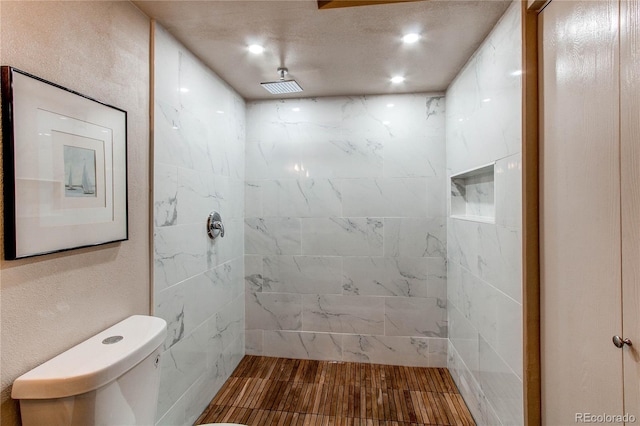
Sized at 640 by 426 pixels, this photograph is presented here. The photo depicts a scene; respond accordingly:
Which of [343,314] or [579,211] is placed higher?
[579,211]

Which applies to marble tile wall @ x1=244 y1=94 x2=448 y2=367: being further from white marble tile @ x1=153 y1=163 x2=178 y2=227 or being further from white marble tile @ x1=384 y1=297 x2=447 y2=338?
white marble tile @ x1=153 y1=163 x2=178 y2=227

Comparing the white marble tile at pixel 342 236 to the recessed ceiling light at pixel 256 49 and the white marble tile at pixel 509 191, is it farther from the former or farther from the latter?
the recessed ceiling light at pixel 256 49

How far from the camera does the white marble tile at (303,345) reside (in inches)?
101

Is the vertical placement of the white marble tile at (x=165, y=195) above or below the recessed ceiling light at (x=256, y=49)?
below

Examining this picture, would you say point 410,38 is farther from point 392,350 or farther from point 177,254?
point 392,350

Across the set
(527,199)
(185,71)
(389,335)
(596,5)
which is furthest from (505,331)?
(185,71)

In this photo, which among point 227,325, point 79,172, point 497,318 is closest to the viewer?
point 79,172

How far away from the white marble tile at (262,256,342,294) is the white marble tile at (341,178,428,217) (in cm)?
48

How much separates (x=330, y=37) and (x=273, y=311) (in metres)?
2.13

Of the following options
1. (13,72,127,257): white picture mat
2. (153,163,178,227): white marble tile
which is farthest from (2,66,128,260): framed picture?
(153,163,178,227): white marble tile

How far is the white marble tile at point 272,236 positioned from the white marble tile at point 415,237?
783mm

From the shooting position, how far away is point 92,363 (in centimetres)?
95

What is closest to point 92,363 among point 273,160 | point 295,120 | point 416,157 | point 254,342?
point 254,342

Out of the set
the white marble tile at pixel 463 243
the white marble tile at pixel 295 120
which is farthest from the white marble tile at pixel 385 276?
the white marble tile at pixel 295 120
